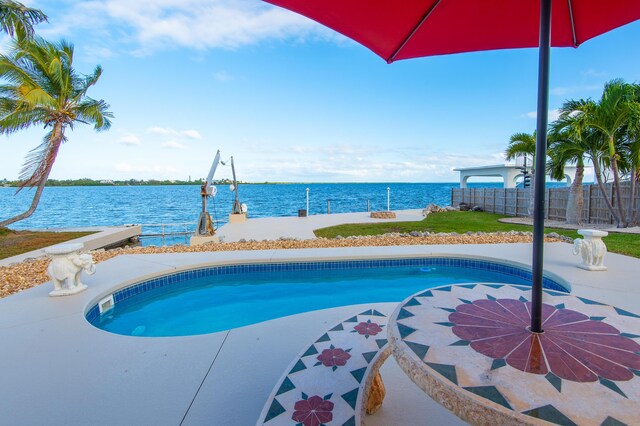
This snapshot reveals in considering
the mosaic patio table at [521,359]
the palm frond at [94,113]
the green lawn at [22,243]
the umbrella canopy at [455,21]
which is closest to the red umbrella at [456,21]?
the umbrella canopy at [455,21]

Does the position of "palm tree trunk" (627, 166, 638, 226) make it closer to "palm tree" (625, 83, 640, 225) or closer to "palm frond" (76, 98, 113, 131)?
"palm tree" (625, 83, 640, 225)

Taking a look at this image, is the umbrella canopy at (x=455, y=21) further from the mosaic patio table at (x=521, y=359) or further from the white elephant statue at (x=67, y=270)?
the white elephant statue at (x=67, y=270)

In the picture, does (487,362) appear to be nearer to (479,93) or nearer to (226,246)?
(226,246)

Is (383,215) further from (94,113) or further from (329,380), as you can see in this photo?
(329,380)

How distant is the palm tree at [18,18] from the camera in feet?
27.5

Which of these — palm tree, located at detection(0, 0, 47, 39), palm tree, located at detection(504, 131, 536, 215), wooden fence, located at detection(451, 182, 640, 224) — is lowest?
wooden fence, located at detection(451, 182, 640, 224)

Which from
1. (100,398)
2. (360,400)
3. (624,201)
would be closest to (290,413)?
(360,400)

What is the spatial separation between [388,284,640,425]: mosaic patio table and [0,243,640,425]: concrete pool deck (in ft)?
2.65

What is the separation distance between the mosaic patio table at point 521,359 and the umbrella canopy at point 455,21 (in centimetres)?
181

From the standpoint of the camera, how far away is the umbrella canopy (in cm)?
200

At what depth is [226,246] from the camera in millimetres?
7285

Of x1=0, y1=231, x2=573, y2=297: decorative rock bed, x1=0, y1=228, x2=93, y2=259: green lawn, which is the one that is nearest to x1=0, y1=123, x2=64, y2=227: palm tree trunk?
x1=0, y1=228, x2=93, y2=259: green lawn

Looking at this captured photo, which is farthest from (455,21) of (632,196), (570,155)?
(632,196)

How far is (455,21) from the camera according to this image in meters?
2.20
